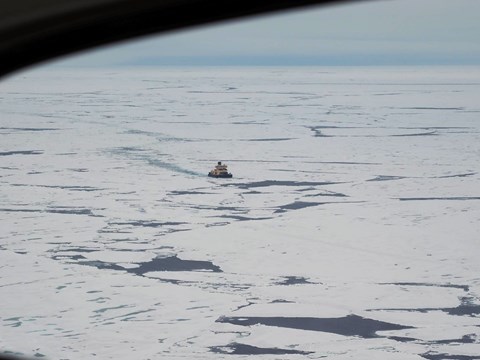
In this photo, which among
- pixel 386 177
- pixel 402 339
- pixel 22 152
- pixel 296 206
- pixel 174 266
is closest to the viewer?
pixel 402 339

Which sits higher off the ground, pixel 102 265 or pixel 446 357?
pixel 102 265

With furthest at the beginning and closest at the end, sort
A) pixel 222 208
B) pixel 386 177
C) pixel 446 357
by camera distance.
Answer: pixel 386 177
pixel 222 208
pixel 446 357

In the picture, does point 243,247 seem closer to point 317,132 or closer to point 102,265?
point 102,265

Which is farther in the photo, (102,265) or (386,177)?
(386,177)

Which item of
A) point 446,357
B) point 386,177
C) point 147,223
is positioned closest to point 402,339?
point 446,357

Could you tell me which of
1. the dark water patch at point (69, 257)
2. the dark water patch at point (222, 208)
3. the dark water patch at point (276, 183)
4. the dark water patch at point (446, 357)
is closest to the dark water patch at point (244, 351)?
the dark water patch at point (446, 357)
